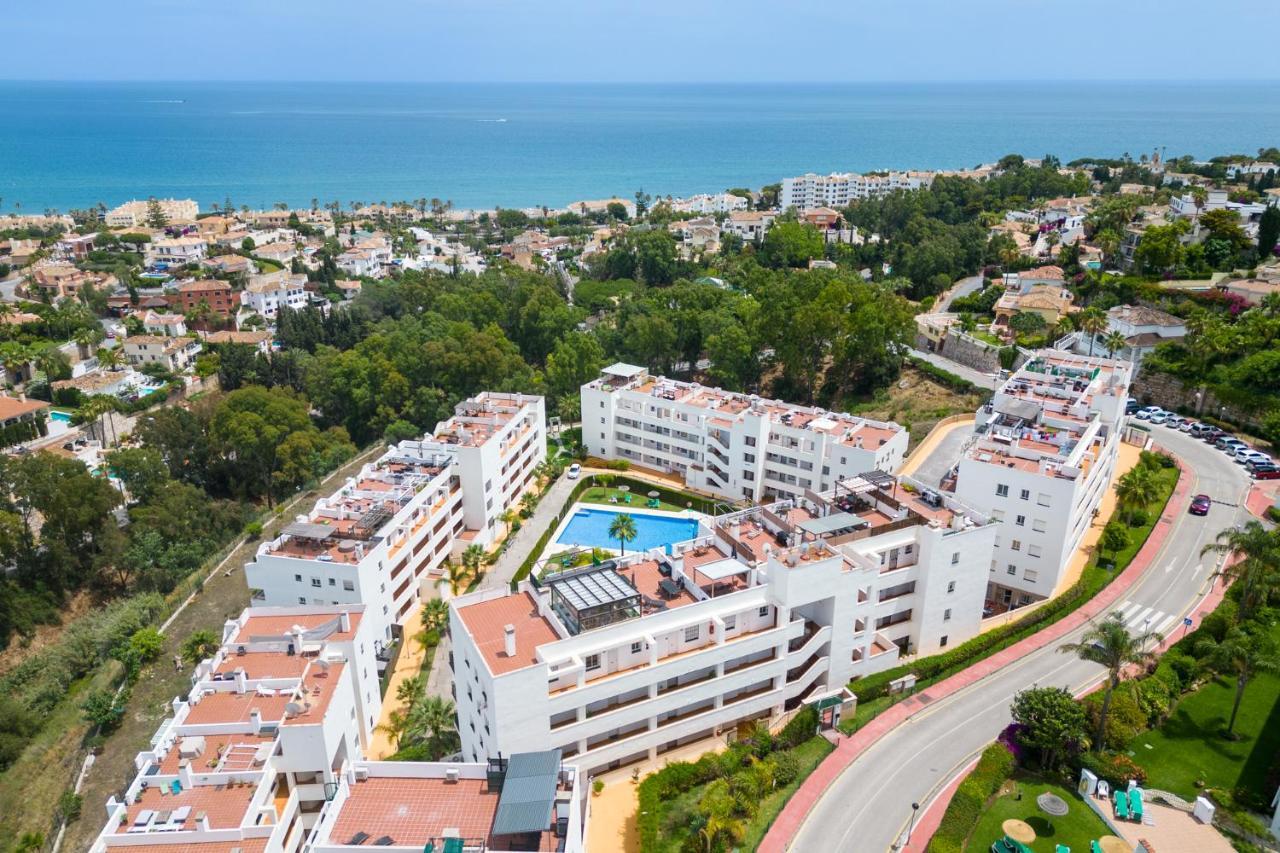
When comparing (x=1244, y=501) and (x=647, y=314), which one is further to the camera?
(x=647, y=314)

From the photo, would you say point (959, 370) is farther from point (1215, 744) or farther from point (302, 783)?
point (302, 783)

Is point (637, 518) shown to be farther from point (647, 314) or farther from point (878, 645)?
point (647, 314)

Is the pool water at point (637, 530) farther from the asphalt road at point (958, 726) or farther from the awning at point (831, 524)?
the asphalt road at point (958, 726)

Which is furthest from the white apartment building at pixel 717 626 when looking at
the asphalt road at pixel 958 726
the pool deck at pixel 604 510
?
the pool deck at pixel 604 510

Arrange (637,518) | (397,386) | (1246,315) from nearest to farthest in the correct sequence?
(637,518) < (1246,315) < (397,386)

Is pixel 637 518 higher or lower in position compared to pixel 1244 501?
lower

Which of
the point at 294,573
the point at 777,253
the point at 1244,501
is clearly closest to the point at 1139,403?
the point at 1244,501

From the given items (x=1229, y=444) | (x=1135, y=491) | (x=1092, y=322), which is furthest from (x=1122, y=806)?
(x=1092, y=322)

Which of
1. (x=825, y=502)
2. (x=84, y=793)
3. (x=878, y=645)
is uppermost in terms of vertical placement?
(x=825, y=502)
